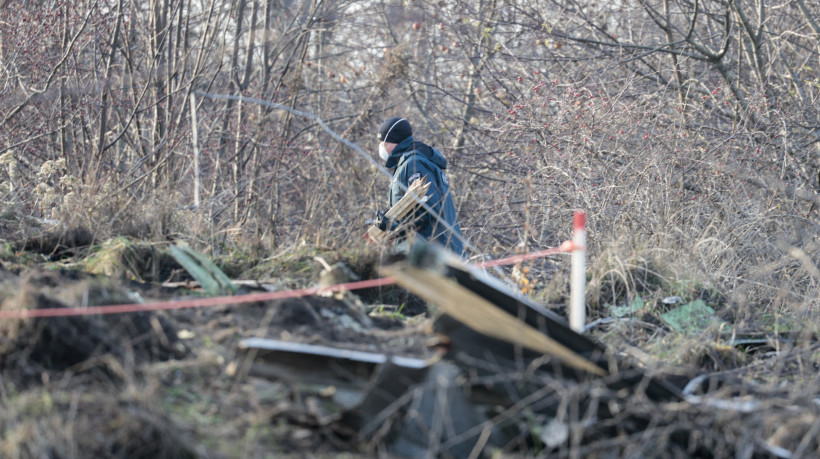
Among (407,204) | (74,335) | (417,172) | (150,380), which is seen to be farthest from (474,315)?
(417,172)

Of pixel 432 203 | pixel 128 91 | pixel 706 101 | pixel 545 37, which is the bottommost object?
pixel 432 203

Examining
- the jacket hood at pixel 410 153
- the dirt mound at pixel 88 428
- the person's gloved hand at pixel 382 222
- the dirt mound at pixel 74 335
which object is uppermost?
the jacket hood at pixel 410 153

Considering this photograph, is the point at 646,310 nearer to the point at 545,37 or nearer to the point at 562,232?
the point at 562,232

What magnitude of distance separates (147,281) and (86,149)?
180 inches

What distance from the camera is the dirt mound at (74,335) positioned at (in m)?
3.06

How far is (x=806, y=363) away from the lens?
4.32 metres

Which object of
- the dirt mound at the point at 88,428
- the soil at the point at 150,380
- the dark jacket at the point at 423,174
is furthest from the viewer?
the dark jacket at the point at 423,174

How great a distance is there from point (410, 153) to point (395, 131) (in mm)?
312

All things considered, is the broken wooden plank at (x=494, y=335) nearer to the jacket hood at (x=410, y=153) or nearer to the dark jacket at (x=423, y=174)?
the dark jacket at (x=423, y=174)

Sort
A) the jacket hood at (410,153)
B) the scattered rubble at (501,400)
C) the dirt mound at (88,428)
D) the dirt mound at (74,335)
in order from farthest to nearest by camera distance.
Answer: the jacket hood at (410,153)
the dirt mound at (74,335)
the scattered rubble at (501,400)
the dirt mound at (88,428)

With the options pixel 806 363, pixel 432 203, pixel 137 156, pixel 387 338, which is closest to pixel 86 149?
pixel 137 156

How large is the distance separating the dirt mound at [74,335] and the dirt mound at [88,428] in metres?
0.24

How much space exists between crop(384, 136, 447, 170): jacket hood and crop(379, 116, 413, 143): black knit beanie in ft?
0.20

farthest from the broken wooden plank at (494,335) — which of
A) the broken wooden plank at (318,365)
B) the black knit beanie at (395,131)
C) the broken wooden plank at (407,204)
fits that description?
the black knit beanie at (395,131)
